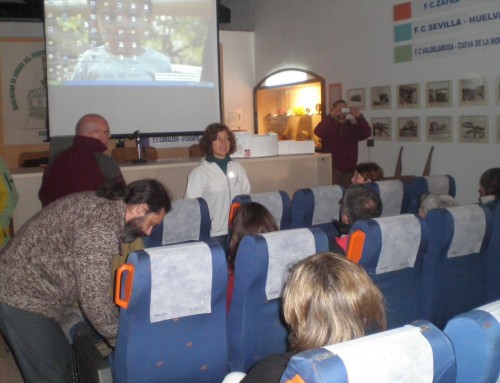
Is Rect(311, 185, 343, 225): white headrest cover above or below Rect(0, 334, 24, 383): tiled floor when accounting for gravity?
above

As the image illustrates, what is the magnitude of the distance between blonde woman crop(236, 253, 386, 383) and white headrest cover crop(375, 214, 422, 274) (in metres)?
1.07

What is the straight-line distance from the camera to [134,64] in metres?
6.12

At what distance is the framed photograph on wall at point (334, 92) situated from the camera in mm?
8179

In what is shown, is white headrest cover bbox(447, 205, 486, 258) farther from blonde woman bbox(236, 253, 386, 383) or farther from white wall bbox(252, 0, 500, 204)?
white wall bbox(252, 0, 500, 204)

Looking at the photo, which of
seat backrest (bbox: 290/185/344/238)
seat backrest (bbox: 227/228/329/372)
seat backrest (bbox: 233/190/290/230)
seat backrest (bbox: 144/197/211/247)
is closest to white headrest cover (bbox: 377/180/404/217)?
seat backrest (bbox: 290/185/344/238)

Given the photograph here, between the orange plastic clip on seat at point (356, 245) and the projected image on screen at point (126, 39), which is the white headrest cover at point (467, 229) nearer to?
the orange plastic clip on seat at point (356, 245)

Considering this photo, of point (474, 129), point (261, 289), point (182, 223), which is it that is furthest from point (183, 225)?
point (474, 129)

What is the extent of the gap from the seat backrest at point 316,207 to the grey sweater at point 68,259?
6.08 ft

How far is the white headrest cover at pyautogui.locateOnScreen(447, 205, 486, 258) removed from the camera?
2734 millimetres

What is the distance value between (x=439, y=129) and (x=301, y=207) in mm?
3640

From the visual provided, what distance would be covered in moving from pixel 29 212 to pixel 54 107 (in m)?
1.59

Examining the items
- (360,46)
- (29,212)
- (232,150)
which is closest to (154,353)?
(232,150)

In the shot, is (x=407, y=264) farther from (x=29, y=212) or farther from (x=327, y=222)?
(x=29, y=212)

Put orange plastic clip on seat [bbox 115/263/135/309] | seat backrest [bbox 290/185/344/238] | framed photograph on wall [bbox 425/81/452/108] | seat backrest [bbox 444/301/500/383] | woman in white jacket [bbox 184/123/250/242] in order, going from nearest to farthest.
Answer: seat backrest [bbox 444/301/500/383] < orange plastic clip on seat [bbox 115/263/135/309] < seat backrest [bbox 290/185/344/238] < woman in white jacket [bbox 184/123/250/242] < framed photograph on wall [bbox 425/81/452/108]
